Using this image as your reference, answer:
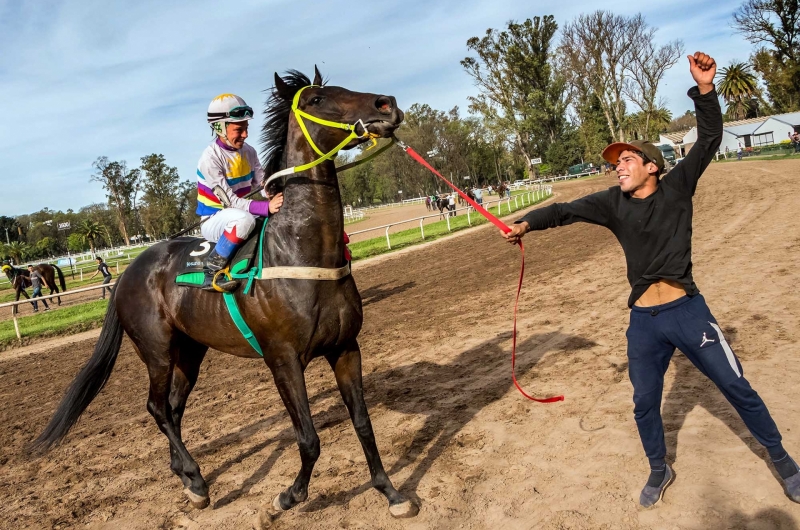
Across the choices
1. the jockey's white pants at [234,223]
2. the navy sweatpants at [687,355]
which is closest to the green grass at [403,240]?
the jockey's white pants at [234,223]

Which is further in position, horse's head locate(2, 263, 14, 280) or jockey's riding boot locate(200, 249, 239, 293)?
horse's head locate(2, 263, 14, 280)

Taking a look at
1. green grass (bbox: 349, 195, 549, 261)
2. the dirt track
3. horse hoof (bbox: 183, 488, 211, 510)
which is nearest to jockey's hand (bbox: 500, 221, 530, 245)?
the dirt track

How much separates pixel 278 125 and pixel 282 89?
0.27m

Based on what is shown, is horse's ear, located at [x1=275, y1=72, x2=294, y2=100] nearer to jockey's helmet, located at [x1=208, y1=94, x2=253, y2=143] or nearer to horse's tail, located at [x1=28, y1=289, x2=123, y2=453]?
jockey's helmet, located at [x1=208, y1=94, x2=253, y2=143]

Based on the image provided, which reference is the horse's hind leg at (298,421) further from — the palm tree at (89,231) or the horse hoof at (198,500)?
the palm tree at (89,231)

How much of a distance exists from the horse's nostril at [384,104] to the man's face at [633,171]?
1.44 m

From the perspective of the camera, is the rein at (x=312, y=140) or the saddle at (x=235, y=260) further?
the saddle at (x=235, y=260)

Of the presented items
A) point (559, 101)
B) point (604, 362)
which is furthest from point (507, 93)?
point (604, 362)

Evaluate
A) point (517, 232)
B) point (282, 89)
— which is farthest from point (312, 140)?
point (517, 232)

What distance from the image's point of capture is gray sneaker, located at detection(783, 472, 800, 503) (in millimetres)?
3012

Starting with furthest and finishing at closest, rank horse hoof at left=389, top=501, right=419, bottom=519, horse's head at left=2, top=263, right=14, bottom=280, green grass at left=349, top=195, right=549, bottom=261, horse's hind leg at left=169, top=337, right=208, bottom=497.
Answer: horse's head at left=2, top=263, right=14, bottom=280
green grass at left=349, top=195, right=549, bottom=261
horse's hind leg at left=169, top=337, right=208, bottom=497
horse hoof at left=389, top=501, right=419, bottom=519

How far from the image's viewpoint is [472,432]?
4.64 m

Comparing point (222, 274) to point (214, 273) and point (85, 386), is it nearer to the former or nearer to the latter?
point (214, 273)

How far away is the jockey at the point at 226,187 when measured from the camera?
13.5 feet
